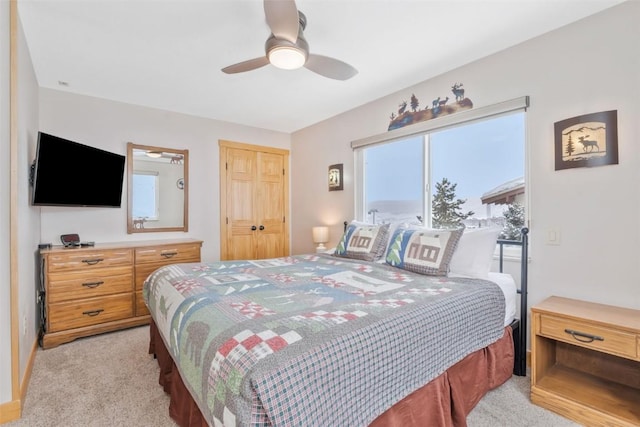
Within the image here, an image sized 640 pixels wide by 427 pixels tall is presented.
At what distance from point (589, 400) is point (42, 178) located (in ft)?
13.5

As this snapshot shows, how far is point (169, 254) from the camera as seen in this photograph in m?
3.45

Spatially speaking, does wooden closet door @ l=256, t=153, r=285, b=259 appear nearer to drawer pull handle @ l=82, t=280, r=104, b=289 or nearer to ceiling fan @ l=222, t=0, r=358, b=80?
drawer pull handle @ l=82, t=280, r=104, b=289

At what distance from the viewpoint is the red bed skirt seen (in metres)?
1.42

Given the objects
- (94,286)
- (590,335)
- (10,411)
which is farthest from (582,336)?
(94,286)

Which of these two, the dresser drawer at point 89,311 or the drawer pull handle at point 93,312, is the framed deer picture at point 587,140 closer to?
the dresser drawer at point 89,311

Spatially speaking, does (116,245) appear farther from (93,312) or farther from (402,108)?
(402,108)

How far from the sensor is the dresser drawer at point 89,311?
111 inches

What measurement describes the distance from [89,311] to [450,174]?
3.76m

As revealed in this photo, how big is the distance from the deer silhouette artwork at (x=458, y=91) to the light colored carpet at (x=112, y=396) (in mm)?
2329

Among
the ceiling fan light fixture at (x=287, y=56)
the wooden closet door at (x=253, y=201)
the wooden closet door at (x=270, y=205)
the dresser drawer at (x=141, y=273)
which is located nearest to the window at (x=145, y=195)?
the dresser drawer at (x=141, y=273)

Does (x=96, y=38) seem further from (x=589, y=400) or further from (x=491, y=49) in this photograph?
(x=589, y=400)

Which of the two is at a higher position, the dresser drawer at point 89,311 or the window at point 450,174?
the window at point 450,174

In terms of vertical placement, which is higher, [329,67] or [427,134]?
[329,67]

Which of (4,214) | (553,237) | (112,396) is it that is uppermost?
(4,214)
